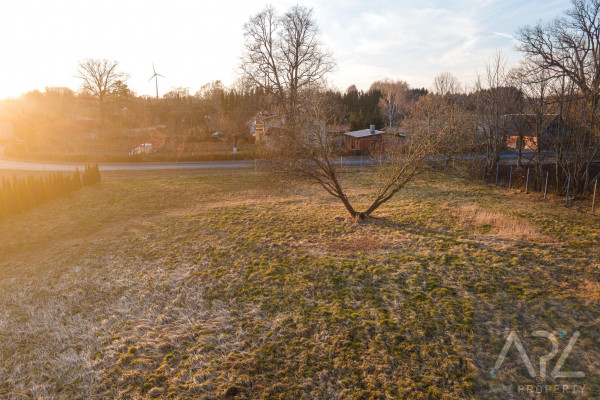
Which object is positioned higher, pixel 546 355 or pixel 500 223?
pixel 500 223

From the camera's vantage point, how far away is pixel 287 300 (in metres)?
8.62

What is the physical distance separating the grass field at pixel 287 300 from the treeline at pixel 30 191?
291cm

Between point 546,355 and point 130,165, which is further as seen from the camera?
point 130,165

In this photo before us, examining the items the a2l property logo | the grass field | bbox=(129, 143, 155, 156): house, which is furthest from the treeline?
→ the a2l property logo

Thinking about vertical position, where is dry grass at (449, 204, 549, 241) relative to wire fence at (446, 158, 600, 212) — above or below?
below

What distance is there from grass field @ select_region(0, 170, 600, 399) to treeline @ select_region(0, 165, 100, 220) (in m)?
2.91

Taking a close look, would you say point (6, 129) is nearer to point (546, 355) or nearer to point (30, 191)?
point (30, 191)

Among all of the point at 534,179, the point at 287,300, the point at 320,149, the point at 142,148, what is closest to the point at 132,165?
the point at 142,148

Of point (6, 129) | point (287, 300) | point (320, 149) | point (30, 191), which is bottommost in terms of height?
point (287, 300)

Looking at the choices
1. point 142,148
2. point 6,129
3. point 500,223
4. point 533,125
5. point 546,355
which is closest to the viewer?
point 546,355

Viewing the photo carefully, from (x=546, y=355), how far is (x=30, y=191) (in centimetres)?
2372

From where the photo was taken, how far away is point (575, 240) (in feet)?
38.0

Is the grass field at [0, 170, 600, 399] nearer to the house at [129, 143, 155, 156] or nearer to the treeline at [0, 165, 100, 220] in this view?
the treeline at [0, 165, 100, 220]

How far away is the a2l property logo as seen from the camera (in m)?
5.75
